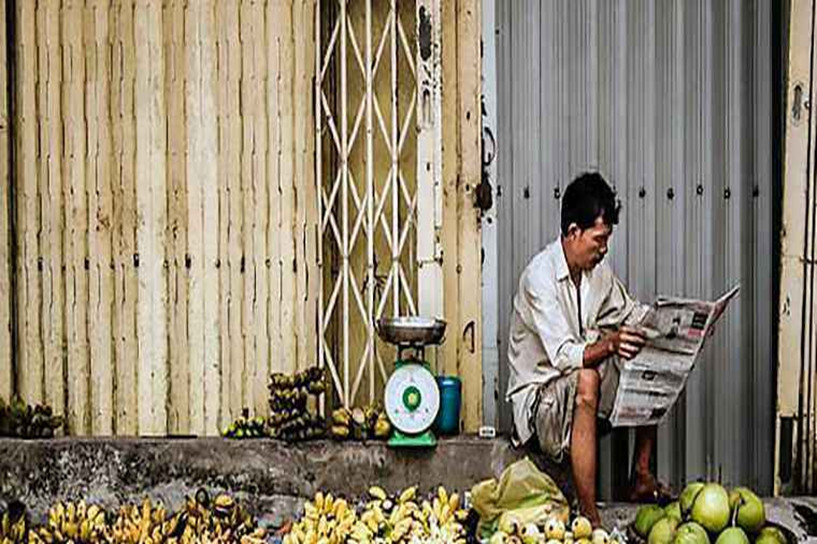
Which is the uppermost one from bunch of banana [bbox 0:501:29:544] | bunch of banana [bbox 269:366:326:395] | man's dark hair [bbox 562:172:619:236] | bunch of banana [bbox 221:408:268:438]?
man's dark hair [bbox 562:172:619:236]

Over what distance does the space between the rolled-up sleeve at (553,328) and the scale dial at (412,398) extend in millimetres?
477

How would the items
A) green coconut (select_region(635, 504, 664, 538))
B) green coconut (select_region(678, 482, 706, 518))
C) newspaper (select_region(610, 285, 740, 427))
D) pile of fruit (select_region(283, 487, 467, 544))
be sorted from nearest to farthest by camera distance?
pile of fruit (select_region(283, 487, 467, 544)) < green coconut (select_region(678, 482, 706, 518)) < green coconut (select_region(635, 504, 664, 538)) < newspaper (select_region(610, 285, 740, 427))

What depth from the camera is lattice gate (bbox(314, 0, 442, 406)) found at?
15.1 ft

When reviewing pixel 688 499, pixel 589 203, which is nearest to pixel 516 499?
pixel 688 499

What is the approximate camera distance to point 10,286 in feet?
15.9

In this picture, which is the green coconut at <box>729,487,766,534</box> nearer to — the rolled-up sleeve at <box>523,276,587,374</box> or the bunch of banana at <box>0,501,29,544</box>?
the rolled-up sleeve at <box>523,276,587,374</box>

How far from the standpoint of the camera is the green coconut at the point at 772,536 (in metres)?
3.32

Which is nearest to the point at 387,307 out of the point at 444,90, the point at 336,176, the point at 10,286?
the point at 336,176

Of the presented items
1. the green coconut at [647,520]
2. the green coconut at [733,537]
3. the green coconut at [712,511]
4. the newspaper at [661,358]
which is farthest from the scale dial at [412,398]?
the green coconut at [733,537]

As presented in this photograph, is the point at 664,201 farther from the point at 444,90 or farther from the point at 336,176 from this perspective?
the point at 336,176

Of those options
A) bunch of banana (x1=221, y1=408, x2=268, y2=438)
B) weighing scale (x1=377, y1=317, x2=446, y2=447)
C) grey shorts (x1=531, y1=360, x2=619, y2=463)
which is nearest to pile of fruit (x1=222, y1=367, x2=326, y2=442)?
bunch of banana (x1=221, y1=408, x2=268, y2=438)

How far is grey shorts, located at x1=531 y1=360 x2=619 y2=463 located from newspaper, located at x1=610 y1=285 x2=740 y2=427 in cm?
7

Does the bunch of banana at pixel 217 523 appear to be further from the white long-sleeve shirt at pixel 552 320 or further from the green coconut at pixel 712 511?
the green coconut at pixel 712 511

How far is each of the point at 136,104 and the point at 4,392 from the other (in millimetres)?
1351
